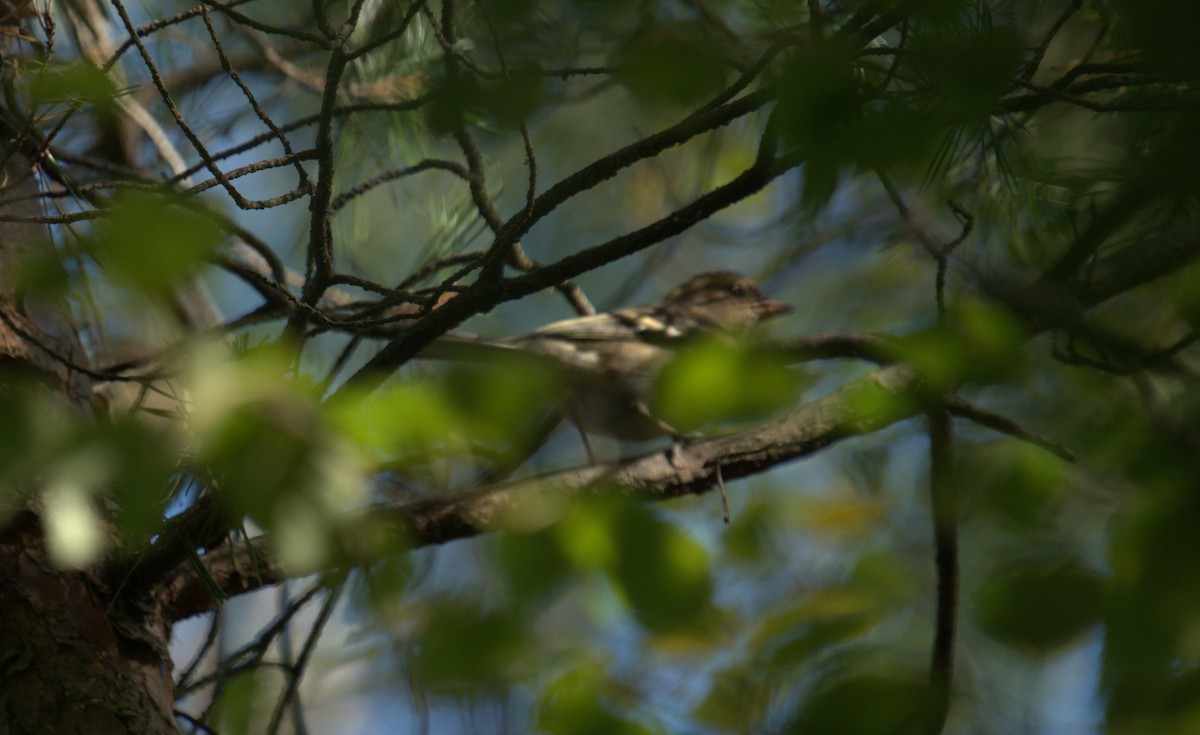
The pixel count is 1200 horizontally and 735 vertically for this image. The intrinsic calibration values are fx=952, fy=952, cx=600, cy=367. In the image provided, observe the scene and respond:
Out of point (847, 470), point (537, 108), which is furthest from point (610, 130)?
point (537, 108)

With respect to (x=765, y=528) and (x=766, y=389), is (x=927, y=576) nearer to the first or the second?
(x=765, y=528)

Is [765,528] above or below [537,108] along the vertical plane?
above

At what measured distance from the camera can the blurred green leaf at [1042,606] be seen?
1318mm

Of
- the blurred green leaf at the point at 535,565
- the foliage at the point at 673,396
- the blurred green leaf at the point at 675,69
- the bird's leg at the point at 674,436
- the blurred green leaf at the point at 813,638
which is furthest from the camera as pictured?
the bird's leg at the point at 674,436

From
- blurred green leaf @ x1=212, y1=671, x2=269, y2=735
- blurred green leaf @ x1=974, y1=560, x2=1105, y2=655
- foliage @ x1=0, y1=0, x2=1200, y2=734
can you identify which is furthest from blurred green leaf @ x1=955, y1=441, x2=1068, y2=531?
blurred green leaf @ x1=212, y1=671, x2=269, y2=735

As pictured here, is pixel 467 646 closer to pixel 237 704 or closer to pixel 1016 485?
pixel 1016 485

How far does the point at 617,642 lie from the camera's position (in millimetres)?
2498

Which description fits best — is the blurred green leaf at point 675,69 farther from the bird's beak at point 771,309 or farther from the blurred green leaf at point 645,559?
the bird's beak at point 771,309

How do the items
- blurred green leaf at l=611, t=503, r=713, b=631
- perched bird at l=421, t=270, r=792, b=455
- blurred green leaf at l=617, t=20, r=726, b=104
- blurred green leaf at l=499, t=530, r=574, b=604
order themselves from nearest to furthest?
blurred green leaf at l=617, t=20, r=726, b=104
blurred green leaf at l=611, t=503, r=713, b=631
blurred green leaf at l=499, t=530, r=574, b=604
perched bird at l=421, t=270, r=792, b=455

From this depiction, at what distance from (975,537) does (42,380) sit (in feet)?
9.93

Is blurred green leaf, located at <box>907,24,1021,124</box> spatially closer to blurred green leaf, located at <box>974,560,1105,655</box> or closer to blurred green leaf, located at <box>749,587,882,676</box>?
blurred green leaf, located at <box>974,560,1105,655</box>

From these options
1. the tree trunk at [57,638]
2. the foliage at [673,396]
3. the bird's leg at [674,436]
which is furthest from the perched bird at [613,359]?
the tree trunk at [57,638]

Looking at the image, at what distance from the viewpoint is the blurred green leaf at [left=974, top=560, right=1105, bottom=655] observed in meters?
1.32

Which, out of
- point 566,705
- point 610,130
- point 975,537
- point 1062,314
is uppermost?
point 610,130
